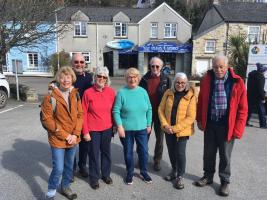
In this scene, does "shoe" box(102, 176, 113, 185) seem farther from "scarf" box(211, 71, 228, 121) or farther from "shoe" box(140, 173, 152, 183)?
"scarf" box(211, 71, 228, 121)

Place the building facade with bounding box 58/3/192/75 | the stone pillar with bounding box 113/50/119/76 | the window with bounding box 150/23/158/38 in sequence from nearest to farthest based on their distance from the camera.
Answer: the building facade with bounding box 58/3/192/75
the stone pillar with bounding box 113/50/119/76
the window with bounding box 150/23/158/38

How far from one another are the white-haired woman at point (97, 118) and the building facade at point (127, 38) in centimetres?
2736

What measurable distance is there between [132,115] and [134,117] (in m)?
0.04

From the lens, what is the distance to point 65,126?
12.7ft

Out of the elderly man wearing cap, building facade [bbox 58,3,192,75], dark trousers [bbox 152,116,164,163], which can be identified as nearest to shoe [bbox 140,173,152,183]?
dark trousers [bbox 152,116,164,163]

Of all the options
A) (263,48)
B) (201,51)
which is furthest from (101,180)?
(201,51)

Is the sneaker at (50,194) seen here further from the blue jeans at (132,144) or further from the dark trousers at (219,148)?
the dark trousers at (219,148)

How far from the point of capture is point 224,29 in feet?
97.8

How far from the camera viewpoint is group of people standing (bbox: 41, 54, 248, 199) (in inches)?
153

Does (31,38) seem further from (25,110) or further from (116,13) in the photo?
(116,13)

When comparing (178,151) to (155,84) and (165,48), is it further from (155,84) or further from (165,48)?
(165,48)

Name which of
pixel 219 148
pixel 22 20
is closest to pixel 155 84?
pixel 219 148

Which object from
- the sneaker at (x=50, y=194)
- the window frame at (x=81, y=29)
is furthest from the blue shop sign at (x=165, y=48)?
the sneaker at (x=50, y=194)

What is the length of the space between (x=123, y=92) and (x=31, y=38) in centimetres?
1026
